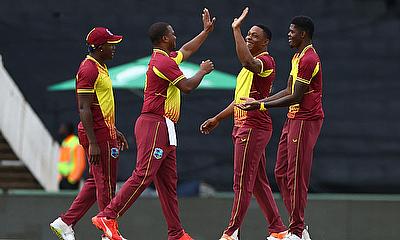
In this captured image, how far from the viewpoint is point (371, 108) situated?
16.9 meters

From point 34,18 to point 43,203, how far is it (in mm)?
5991

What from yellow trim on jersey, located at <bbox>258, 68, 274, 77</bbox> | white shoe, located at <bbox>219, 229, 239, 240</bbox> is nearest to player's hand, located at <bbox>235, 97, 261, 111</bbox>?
yellow trim on jersey, located at <bbox>258, 68, 274, 77</bbox>

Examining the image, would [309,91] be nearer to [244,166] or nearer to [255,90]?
[255,90]

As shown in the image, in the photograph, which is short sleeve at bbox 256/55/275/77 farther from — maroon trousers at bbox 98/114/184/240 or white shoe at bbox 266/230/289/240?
white shoe at bbox 266/230/289/240

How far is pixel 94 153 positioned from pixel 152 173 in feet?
1.81

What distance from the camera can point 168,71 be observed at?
963cm

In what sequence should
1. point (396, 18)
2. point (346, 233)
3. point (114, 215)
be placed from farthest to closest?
point (396, 18), point (346, 233), point (114, 215)

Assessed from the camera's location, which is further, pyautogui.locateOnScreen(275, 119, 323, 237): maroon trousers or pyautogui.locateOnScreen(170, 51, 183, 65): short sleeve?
pyautogui.locateOnScreen(170, 51, 183, 65): short sleeve

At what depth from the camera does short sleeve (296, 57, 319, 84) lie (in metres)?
9.54

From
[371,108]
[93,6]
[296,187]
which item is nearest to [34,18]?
[93,6]

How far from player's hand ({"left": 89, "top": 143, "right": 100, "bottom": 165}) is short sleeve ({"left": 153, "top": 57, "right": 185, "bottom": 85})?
2.78ft

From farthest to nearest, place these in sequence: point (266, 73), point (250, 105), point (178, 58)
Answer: point (178, 58) → point (266, 73) → point (250, 105)

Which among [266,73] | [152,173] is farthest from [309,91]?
[152,173]

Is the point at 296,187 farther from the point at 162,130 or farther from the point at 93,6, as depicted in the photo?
the point at 93,6
